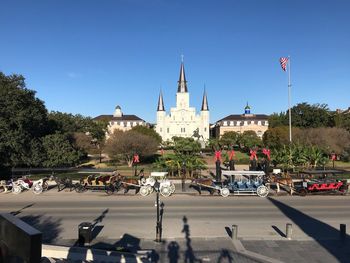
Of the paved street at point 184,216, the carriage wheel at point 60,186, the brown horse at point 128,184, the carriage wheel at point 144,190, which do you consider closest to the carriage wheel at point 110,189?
the paved street at point 184,216

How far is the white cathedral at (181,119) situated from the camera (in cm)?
13375

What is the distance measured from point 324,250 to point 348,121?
81.0 metres

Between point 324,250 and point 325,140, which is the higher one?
point 325,140

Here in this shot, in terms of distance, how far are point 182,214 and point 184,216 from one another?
0.52 m

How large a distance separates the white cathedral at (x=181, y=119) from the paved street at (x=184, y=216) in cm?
10786

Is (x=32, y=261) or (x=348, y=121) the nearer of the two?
(x=32, y=261)

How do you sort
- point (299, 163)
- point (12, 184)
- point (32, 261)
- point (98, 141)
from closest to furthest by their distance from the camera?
point (32, 261), point (12, 184), point (299, 163), point (98, 141)

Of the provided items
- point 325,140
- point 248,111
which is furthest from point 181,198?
point 248,111

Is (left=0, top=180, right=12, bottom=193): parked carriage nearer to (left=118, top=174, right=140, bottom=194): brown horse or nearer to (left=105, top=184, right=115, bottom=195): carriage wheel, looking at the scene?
(left=105, top=184, right=115, bottom=195): carriage wheel

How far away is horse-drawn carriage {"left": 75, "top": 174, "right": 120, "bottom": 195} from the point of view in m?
26.4

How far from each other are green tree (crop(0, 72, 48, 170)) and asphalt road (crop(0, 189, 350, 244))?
10715 mm

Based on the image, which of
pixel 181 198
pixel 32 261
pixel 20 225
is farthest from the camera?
pixel 181 198

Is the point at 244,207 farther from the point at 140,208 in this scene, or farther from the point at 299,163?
the point at 299,163

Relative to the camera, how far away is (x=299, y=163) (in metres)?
44.0
